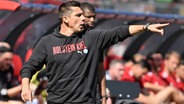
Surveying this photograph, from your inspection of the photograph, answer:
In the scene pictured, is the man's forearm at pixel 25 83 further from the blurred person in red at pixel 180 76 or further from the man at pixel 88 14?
the blurred person in red at pixel 180 76

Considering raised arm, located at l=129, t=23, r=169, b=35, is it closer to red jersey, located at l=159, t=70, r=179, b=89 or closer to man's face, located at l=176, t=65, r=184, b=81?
red jersey, located at l=159, t=70, r=179, b=89

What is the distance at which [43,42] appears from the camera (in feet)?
21.8

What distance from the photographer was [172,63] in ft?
40.0

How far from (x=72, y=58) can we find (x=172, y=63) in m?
5.85

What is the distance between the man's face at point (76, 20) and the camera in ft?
21.7

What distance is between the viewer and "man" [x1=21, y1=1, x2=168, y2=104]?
6574mm

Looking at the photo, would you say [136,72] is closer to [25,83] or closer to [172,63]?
[172,63]

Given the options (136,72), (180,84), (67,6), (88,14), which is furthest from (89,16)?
(180,84)

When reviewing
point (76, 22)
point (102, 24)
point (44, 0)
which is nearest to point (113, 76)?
point (102, 24)

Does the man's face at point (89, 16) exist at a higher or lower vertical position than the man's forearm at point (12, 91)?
higher

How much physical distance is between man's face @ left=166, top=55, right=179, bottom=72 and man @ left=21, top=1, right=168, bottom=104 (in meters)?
5.66

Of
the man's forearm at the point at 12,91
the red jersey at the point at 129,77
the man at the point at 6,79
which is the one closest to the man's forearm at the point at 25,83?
the man at the point at 6,79

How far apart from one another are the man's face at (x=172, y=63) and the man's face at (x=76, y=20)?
574cm

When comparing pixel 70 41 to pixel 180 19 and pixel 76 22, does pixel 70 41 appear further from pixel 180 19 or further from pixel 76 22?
pixel 180 19
